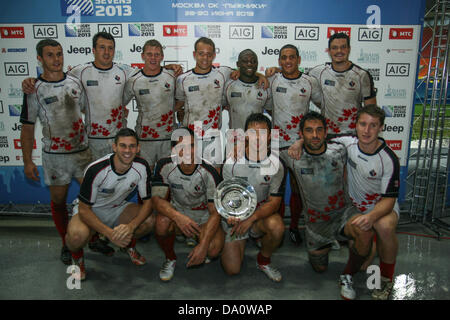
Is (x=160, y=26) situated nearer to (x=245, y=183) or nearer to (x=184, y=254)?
(x=245, y=183)

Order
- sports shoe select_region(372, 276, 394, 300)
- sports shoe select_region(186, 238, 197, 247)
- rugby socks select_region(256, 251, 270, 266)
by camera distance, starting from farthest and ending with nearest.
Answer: sports shoe select_region(186, 238, 197, 247), rugby socks select_region(256, 251, 270, 266), sports shoe select_region(372, 276, 394, 300)

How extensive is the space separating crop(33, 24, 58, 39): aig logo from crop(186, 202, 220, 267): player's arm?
327 cm

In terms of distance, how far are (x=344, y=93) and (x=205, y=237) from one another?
215cm

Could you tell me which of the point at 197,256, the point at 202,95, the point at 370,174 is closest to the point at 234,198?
the point at 197,256

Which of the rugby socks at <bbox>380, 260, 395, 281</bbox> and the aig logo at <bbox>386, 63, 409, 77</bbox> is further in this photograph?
the aig logo at <bbox>386, 63, 409, 77</bbox>

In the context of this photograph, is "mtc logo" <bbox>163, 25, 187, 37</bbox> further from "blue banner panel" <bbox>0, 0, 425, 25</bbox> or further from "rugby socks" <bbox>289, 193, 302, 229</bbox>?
"rugby socks" <bbox>289, 193, 302, 229</bbox>

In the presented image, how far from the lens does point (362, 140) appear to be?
9.53 ft

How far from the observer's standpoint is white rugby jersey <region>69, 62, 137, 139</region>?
372 cm

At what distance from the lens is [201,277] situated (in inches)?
126

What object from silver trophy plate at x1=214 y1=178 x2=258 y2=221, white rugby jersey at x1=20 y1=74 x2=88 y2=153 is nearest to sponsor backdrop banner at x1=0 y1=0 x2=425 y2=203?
white rugby jersey at x1=20 y1=74 x2=88 y2=153

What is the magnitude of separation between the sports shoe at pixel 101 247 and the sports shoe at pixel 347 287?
2297 mm

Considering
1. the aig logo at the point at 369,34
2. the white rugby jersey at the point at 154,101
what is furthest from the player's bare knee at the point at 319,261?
the aig logo at the point at 369,34

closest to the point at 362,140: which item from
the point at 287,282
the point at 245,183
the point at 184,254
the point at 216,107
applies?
the point at 245,183
